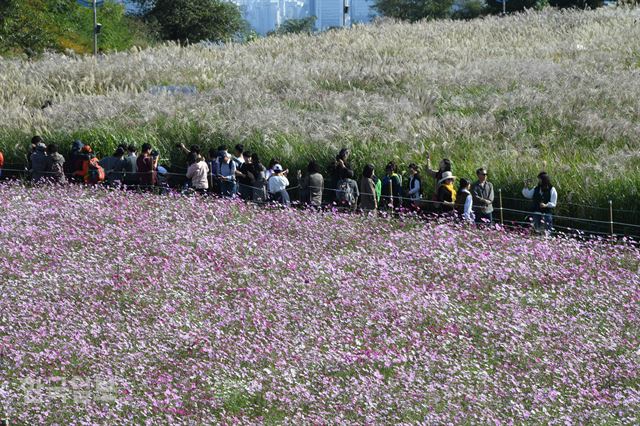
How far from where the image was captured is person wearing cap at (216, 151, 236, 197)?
23.5 metres

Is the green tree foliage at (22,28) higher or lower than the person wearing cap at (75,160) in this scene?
higher

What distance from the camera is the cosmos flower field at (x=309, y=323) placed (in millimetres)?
11070

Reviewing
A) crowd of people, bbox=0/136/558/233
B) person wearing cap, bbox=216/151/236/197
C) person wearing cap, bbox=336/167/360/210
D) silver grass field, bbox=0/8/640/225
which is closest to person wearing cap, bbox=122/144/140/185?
crowd of people, bbox=0/136/558/233

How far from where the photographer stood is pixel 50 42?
57.2m

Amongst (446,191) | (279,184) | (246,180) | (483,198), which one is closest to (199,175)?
(246,180)

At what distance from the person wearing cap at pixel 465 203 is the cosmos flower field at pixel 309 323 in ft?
1.43

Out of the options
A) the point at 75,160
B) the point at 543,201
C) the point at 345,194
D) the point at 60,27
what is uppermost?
the point at 60,27

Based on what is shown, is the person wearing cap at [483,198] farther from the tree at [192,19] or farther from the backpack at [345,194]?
the tree at [192,19]

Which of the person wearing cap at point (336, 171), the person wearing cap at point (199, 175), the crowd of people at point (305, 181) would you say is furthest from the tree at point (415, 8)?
the person wearing cap at point (336, 171)

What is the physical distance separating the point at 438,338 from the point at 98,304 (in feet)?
16.2

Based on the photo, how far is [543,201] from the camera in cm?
2006

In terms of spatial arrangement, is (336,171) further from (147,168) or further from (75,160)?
(75,160)

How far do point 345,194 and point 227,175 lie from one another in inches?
122

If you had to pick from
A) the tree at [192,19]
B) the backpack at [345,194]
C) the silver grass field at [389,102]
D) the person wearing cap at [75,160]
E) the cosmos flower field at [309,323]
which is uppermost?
the tree at [192,19]
